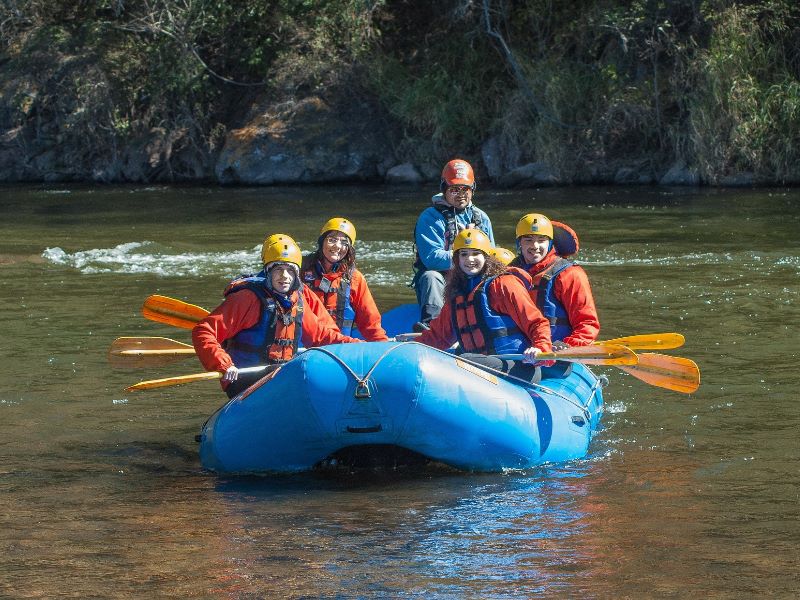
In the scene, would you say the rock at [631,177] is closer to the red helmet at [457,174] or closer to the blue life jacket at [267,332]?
the red helmet at [457,174]

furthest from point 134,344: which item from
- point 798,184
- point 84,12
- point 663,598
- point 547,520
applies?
point 84,12

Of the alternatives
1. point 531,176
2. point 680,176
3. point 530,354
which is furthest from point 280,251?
point 531,176

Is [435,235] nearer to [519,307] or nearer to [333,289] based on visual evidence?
[333,289]

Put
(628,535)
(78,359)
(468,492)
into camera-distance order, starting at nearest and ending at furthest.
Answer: (628,535)
(468,492)
(78,359)

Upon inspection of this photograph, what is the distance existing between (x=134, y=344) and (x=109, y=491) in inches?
50.6

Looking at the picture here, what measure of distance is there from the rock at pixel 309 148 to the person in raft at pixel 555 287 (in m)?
14.4

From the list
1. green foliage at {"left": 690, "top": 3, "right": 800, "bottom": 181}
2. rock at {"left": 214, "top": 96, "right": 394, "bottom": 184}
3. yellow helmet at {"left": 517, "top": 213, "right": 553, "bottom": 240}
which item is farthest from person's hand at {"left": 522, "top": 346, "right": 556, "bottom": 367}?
rock at {"left": 214, "top": 96, "right": 394, "bottom": 184}

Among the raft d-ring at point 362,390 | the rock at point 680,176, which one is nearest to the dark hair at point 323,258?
the raft d-ring at point 362,390

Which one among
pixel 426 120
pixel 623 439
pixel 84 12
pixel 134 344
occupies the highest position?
pixel 84 12

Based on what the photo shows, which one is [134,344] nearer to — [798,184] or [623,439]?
[623,439]

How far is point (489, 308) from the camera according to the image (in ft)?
21.9

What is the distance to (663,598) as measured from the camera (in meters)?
4.48

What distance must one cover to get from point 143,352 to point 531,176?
43.8 ft

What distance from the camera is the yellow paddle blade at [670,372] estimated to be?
6.67 m
